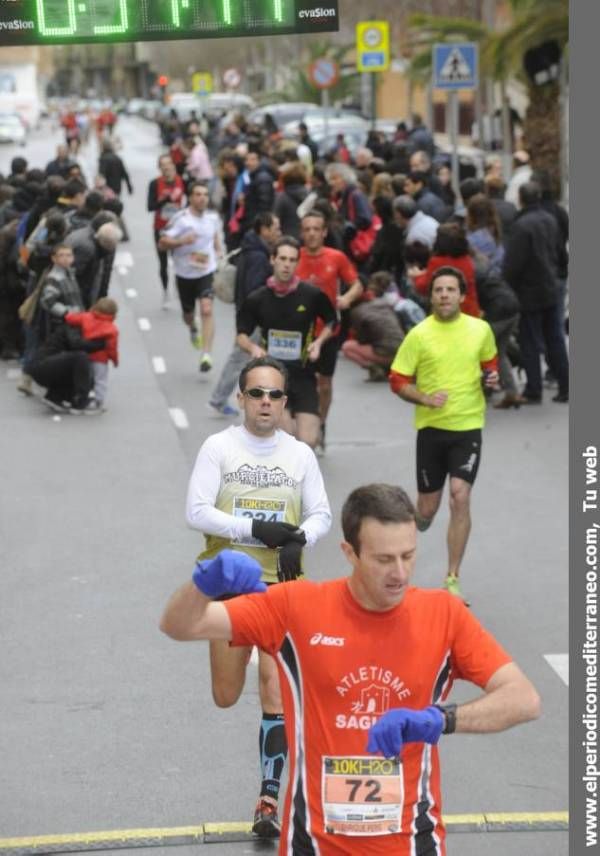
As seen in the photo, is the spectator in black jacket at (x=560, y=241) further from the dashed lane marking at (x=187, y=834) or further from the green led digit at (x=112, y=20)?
the dashed lane marking at (x=187, y=834)

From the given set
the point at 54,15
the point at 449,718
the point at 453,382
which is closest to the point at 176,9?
the point at 54,15

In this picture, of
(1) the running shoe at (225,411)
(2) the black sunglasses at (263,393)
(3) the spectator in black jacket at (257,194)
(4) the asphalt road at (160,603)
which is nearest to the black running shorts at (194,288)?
(4) the asphalt road at (160,603)

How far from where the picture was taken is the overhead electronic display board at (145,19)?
29.1 feet

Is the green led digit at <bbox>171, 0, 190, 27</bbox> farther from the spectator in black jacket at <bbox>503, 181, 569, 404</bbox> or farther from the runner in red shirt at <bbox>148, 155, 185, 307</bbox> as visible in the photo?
the runner in red shirt at <bbox>148, 155, 185, 307</bbox>

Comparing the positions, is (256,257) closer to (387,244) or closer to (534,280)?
(534,280)

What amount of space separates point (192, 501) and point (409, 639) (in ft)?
8.08

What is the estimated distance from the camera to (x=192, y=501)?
288 inches

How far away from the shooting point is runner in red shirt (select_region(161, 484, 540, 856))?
4926 millimetres

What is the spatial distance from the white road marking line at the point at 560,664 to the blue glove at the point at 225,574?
483cm

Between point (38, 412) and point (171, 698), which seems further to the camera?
point (38, 412)

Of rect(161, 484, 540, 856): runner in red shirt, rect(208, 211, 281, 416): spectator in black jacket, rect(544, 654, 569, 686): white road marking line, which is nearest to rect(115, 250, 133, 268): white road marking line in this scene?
rect(208, 211, 281, 416): spectator in black jacket

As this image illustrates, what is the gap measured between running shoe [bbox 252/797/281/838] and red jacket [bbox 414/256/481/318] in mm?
8010
